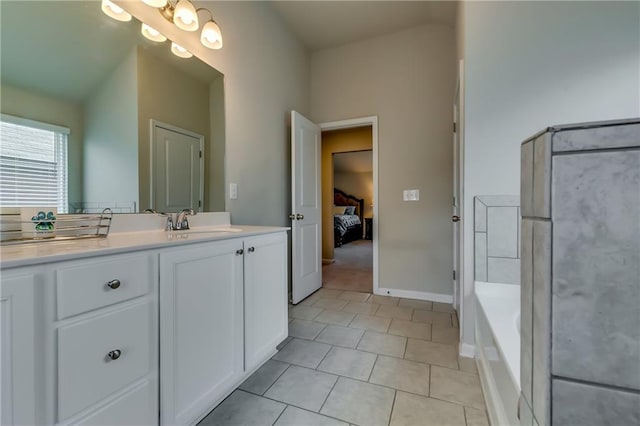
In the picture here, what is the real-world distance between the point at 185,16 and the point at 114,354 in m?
1.76

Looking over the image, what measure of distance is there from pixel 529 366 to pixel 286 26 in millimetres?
3274

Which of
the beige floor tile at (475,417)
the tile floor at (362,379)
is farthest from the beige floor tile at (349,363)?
the beige floor tile at (475,417)

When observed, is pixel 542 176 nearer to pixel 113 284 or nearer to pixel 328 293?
pixel 113 284

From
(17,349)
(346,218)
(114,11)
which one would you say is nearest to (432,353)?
(17,349)

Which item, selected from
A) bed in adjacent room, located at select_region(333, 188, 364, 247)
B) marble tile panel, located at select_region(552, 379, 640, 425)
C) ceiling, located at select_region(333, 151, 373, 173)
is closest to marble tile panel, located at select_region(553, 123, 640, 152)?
marble tile panel, located at select_region(552, 379, 640, 425)

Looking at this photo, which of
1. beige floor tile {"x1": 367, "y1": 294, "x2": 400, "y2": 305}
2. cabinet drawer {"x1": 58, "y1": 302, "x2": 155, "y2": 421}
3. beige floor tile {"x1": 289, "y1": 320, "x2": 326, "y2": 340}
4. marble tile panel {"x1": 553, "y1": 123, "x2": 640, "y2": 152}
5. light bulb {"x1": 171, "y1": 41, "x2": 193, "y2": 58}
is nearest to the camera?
marble tile panel {"x1": 553, "y1": 123, "x2": 640, "y2": 152}

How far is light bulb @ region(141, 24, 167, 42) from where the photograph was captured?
4.85 ft

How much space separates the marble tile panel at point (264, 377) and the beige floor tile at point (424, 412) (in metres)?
0.65

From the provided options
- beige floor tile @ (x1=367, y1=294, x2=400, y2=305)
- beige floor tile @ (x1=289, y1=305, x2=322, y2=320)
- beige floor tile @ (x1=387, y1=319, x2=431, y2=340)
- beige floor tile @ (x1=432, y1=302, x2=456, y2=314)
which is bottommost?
beige floor tile @ (x1=432, y1=302, x2=456, y2=314)

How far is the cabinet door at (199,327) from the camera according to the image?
101cm

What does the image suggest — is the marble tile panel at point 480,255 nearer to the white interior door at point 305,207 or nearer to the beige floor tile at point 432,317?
the beige floor tile at point 432,317

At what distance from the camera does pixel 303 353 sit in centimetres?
175

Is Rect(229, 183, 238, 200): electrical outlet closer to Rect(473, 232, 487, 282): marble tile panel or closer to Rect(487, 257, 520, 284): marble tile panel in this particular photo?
Rect(473, 232, 487, 282): marble tile panel

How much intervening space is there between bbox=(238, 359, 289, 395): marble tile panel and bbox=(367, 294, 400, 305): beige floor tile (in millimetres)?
1346
